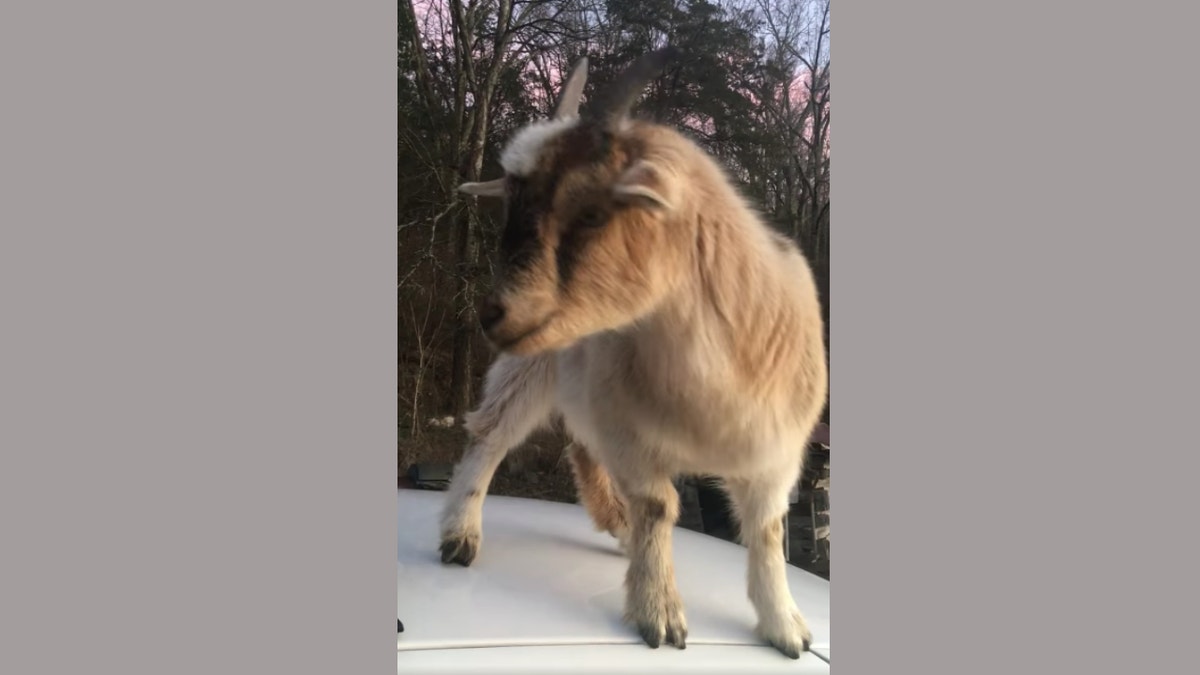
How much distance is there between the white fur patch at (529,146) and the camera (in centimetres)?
219

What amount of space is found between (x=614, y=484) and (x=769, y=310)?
0.73 m

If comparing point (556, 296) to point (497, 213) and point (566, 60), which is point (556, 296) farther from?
point (566, 60)

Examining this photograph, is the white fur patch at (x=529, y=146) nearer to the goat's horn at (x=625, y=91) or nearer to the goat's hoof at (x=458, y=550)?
the goat's horn at (x=625, y=91)

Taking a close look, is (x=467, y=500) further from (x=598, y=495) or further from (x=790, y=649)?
(x=790, y=649)

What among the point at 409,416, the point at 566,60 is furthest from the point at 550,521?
the point at 566,60

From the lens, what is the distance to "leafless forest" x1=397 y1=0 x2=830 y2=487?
101 inches

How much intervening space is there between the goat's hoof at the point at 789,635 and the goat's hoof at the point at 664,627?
0.79 feet

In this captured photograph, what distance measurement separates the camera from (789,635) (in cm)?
258

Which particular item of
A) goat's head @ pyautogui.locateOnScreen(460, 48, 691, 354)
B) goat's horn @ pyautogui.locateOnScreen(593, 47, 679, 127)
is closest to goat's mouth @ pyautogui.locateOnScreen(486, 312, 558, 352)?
goat's head @ pyautogui.locateOnScreen(460, 48, 691, 354)

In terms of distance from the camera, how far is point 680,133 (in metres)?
2.46

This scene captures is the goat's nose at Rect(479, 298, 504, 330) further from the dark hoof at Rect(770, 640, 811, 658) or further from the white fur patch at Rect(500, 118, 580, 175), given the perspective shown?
the dark hoof at Rect(770, 640, 811, 658)

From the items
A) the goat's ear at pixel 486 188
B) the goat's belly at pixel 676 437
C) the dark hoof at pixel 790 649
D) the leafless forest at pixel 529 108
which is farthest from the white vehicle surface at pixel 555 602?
the goat's ear at pixel 486 188

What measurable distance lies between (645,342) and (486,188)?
56cm

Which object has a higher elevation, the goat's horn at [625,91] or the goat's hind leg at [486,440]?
the goat's horn at [625,91]
